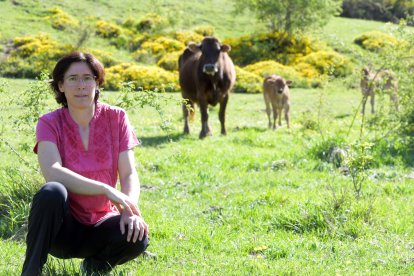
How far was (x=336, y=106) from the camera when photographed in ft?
77.5

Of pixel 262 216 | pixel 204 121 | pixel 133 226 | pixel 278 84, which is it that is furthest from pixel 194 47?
pixel 133 226

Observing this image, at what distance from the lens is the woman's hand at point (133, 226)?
14.2 feet

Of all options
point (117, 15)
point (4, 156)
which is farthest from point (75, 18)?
point (4, 156)

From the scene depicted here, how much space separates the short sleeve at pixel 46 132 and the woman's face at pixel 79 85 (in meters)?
0.25

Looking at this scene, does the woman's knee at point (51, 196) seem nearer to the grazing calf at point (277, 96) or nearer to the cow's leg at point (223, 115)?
the cow's leg at point (223, 115)

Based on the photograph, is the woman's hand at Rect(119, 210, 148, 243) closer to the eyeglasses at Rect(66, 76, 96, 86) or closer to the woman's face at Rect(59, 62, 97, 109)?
the woman's face at Rect(59, 62, 97, 109)

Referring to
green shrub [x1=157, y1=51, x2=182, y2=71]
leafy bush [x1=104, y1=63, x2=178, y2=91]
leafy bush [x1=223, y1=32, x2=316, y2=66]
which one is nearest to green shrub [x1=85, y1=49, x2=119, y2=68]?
leafy bush [x1=104, y1=63, x2=178, y2=91]

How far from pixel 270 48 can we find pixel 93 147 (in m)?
37.6

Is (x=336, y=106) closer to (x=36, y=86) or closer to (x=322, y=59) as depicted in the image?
(x=322, y=59)

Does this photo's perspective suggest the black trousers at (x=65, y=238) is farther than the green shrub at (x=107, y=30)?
No

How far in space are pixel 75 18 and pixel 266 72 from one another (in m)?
16.9

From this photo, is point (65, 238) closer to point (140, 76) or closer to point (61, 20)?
point (140, 76)

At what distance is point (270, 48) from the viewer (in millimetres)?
41406

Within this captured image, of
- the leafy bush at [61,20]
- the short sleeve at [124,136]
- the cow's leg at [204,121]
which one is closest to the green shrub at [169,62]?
the leafy bush at [61,20]
